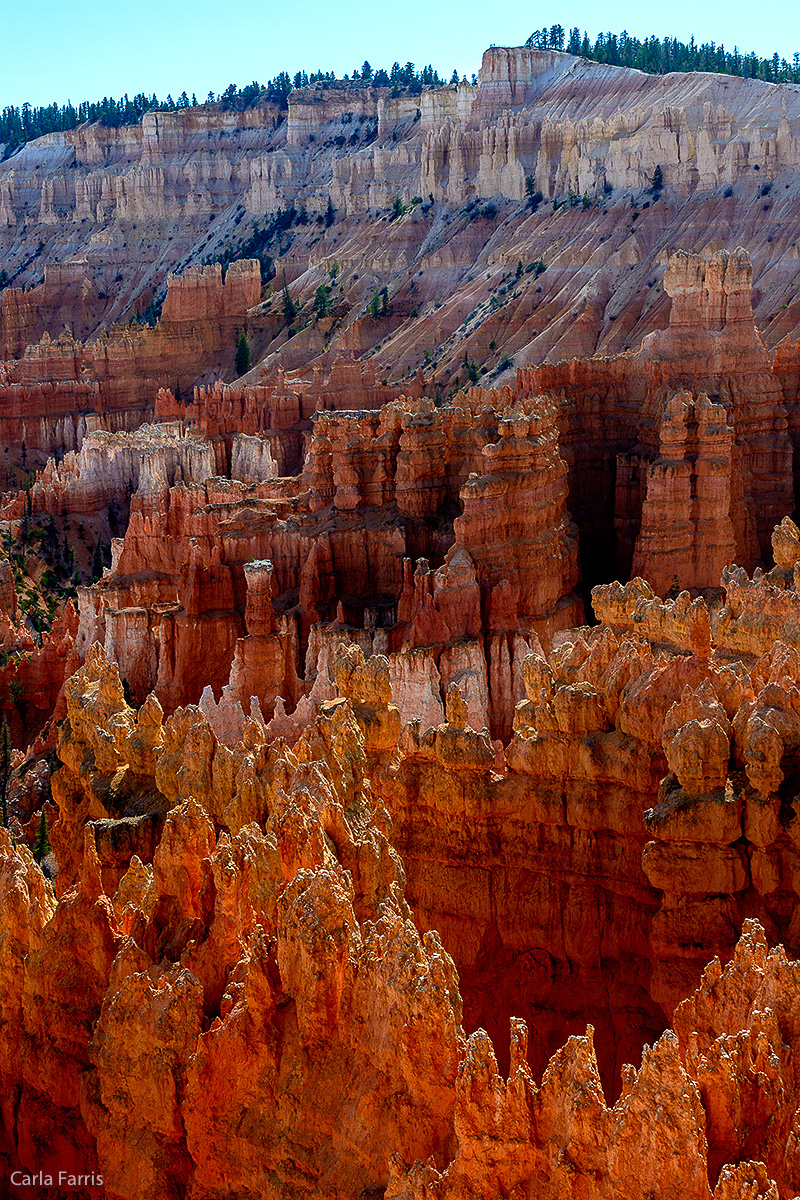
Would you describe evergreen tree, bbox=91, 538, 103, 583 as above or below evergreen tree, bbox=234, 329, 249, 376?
below

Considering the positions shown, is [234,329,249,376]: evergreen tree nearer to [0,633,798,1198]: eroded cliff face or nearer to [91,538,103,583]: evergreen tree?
[91,538,103,583]: evergreen tree

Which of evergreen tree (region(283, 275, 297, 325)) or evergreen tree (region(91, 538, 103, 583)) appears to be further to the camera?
evergreen tree (region(283, 275, 297, 325))

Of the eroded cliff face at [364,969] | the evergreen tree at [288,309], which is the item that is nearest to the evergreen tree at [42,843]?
the eroded cliff face at [364,969]

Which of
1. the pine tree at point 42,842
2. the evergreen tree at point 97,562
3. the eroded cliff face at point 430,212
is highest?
the eroded cliff face at point 430,212

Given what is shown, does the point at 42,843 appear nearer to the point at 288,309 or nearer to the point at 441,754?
the point at 441,754

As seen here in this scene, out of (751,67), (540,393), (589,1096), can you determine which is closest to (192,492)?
(540,393)

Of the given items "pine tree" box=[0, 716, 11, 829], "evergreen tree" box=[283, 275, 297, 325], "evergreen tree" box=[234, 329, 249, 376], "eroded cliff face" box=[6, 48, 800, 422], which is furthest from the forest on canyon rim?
"evergreen tree" box=[283, 275, 297, 325]

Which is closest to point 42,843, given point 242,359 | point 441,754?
point 441,754

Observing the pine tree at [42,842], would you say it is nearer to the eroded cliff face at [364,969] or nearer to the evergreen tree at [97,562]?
the eroded cliff face at [364,969]

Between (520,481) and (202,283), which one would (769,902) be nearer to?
(520,481)
